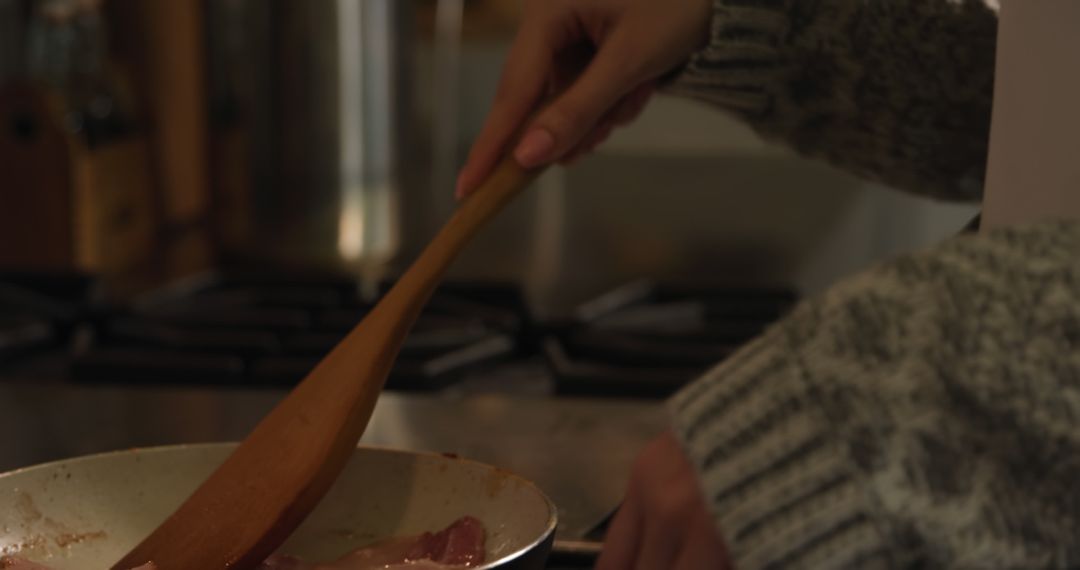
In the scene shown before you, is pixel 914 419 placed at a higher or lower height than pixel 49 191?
higher

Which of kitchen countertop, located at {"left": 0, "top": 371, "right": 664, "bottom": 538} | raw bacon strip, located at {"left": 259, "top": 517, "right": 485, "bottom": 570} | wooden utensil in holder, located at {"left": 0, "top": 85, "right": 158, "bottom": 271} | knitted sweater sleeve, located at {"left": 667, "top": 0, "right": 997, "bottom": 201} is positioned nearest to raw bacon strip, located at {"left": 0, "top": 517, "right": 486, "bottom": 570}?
raw bacon strip, located at {"left": 259, "top": 517, "right": 485, "bottom": 570}

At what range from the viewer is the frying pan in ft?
1.77

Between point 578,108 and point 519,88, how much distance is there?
0.04 meters

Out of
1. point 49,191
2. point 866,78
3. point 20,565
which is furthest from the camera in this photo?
point 49,191

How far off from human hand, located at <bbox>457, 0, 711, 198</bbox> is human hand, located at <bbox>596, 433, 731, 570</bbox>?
0.24m

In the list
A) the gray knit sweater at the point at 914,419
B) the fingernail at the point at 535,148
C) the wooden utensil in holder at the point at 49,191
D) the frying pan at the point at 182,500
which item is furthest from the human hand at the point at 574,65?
the wooden utensil in holder at the point at 49,191

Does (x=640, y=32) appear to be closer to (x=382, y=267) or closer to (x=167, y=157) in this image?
(x=382, y=267)

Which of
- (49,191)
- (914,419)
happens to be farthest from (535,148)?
(49,191)

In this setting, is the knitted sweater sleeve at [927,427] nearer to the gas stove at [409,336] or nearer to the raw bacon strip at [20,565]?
the raw bacon strip at [20,565]

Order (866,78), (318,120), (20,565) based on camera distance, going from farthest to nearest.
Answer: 1. (318,120)
2. (866,78)
3. (20,565)

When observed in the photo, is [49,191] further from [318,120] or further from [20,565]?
[20,565]

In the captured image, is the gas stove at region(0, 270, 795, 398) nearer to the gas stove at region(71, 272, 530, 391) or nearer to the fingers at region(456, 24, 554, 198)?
the gas stove at region(71, 272, 530, 391)

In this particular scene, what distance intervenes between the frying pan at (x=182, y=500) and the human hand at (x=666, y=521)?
127 mm

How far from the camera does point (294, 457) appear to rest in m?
0.53
